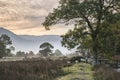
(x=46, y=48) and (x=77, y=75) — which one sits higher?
(x=46, y=48)

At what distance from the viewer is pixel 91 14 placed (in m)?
39.5

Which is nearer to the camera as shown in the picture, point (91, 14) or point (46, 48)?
point (91, 14)

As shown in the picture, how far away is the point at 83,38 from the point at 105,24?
4.00 meters

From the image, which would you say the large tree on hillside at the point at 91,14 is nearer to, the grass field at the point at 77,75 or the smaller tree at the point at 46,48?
the grass field at the point at 77,75

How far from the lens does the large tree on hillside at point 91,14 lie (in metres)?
39.2

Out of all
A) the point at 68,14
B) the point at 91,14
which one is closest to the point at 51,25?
the point at 68,14

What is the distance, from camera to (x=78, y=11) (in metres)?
39.1

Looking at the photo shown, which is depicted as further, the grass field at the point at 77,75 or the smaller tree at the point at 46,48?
the smaller tree at the point at 46,48

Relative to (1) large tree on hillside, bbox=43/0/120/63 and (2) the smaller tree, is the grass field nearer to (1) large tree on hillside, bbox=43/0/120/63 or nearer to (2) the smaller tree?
(1) large tree on hillside, bbox=43/0/120/63

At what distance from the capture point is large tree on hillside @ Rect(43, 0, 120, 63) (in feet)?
129

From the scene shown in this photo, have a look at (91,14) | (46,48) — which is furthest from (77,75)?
(46,48)

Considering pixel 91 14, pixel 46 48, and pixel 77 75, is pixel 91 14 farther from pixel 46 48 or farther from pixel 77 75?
pixel 46 48

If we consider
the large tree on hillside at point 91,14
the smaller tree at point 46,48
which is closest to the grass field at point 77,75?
the large tree on hillside at point 91,14

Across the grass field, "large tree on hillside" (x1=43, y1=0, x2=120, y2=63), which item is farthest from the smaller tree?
the grass field
